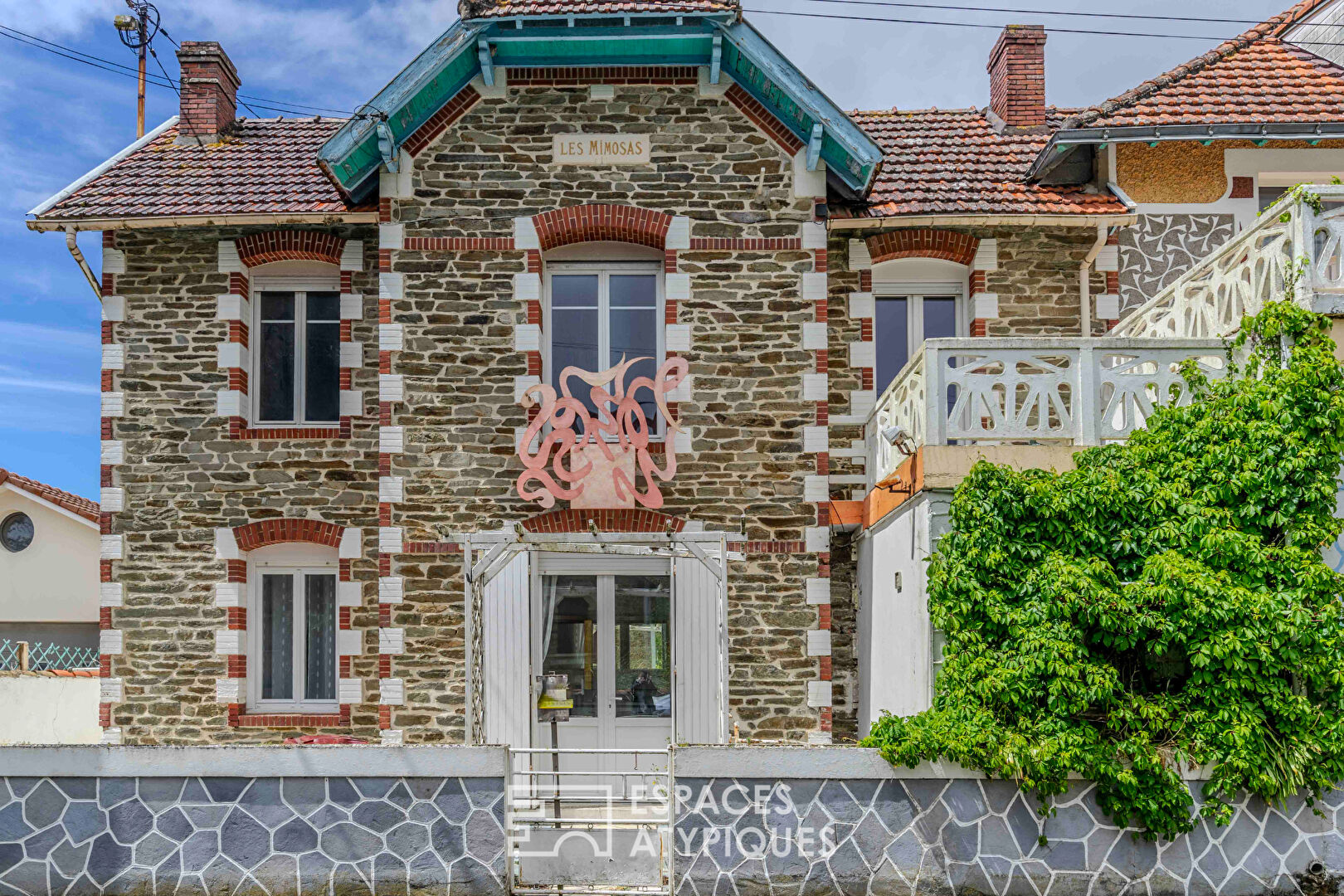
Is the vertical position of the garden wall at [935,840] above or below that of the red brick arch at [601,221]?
below

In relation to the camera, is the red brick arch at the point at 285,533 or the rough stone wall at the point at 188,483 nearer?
the rough stone wall at the point at 188,483

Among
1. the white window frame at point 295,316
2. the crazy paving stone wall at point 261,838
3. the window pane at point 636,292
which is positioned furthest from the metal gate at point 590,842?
the white window frame at point 295,316

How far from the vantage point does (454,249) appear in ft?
35.0

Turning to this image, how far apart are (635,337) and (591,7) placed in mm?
3056

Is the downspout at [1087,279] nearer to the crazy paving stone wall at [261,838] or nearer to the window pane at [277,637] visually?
the crazy paving stone wall at [261,838]

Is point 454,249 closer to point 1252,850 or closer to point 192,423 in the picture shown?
point 192,423

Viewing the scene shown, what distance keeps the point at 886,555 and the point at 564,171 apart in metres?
4.71

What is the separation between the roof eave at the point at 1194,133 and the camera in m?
11.0

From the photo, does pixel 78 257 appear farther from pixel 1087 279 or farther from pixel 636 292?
pixel 1087 279

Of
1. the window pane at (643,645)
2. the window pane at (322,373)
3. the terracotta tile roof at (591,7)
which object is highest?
the terracotta tile roof at (591,7)

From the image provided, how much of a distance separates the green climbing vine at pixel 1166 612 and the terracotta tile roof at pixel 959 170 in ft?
11.8

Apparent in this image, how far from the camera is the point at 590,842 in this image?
27.3 ft

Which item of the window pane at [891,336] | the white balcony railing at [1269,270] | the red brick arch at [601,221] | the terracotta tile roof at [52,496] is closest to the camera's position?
the white balcony railing at [1269,270]

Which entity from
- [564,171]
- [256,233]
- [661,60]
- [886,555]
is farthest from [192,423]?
[886,555]
